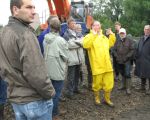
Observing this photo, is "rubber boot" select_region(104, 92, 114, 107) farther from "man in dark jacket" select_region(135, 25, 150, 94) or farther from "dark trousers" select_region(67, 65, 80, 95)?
"man in dark jacket" select_region(135, 25, 150, 94)

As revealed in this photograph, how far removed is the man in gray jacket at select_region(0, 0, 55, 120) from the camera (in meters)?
3.33

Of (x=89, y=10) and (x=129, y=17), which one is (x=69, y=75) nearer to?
(x=89, y=10)

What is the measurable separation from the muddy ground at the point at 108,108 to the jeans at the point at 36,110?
3333 mm

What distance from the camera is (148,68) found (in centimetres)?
950

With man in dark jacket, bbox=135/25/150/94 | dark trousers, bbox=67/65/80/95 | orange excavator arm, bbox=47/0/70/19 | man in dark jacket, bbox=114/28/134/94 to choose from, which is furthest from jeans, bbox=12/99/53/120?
orange excavator arm, bbox=47/0/70/19

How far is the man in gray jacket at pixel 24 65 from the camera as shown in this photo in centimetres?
333

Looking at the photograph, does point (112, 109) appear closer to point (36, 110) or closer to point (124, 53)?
point (124, 53)

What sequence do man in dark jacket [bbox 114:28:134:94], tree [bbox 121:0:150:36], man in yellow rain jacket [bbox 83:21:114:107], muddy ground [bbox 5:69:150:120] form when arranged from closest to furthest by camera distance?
muddy ground [bbox 5:69:150:120]
man in yellow rain jacket [bbox 83:21:114:107]
man in dark jacket [bbox 114:28:134:94]
tree [bbox 121:0:150:36]

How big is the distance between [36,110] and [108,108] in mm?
4607

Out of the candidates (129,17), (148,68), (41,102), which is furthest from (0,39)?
(129,17)

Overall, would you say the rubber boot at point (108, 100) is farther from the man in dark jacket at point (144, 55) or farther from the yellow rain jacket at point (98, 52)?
the man in dark jacket at point (144, 55)

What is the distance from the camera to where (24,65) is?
131 inches

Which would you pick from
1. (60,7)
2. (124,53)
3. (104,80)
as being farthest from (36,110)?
(60,7)

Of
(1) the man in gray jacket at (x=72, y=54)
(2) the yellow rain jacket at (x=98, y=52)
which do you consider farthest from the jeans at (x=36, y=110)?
(1) the man in gray jacket at (x=72, y=54)
